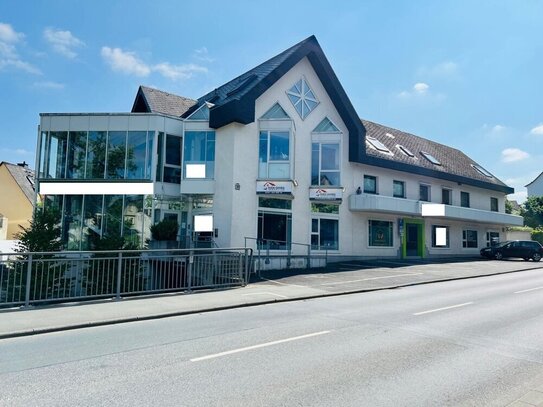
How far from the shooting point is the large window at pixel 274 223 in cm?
2009

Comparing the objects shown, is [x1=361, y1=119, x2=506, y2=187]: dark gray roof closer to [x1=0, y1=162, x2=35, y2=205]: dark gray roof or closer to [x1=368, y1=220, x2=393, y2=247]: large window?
[x1=368, y1=220, x2=393, y2=247]: large window

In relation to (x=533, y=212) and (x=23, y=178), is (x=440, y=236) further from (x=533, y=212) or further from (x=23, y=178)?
(x=23, y=178)

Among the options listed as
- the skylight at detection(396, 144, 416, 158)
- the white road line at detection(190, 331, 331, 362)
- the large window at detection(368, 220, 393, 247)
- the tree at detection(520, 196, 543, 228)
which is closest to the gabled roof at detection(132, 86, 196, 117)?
the large window at detection(368, 220, 393, 247)

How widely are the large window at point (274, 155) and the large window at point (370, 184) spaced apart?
6845 millimetres

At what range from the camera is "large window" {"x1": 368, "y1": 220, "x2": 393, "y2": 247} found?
24.9 metres

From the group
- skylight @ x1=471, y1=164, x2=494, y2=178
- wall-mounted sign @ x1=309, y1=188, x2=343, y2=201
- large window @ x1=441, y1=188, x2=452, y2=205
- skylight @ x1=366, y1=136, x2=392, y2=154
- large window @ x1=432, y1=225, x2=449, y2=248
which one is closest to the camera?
wall-mounted sign @ x1=309, y1=188, x2=343, y2=201

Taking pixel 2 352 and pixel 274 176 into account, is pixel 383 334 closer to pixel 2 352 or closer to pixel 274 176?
pixel 2 352

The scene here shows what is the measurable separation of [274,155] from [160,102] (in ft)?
32.8

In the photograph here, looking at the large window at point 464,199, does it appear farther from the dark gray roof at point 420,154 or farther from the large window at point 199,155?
the large window at point 199,155

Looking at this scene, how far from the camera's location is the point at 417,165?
90.2 feet

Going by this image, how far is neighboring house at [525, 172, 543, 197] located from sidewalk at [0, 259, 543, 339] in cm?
6500

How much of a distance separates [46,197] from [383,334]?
19706 millimetres

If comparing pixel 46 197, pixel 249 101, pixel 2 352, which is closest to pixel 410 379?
pixel 2 352

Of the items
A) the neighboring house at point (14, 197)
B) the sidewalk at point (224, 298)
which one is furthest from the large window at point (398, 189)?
→ the neighboring house at point (14, 197)
